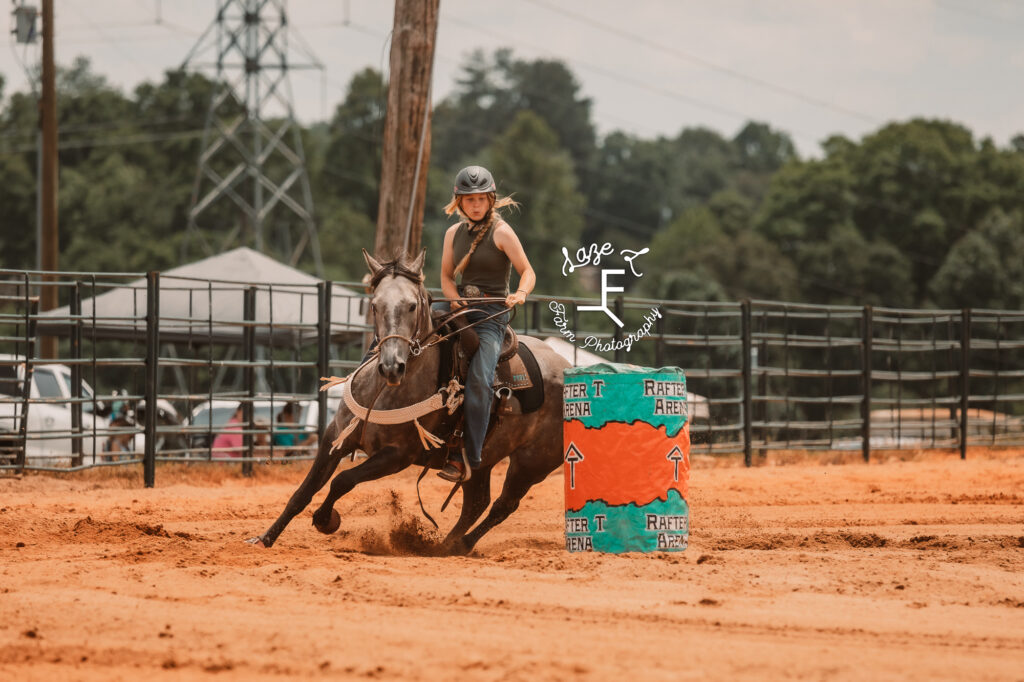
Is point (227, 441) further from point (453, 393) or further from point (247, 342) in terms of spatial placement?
point (453, 393)

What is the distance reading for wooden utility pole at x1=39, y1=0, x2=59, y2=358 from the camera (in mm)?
25906

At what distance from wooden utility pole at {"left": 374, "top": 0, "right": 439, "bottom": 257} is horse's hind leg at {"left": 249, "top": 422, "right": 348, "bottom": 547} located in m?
6.77

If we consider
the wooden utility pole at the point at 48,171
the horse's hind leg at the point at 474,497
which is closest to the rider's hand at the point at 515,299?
the horse's hind leg at the point at 474,497

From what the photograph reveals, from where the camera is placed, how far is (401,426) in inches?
325

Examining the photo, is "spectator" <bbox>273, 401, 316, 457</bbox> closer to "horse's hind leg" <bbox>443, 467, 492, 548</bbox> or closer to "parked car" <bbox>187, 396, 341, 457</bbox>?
"parked car" <bbox>187, 396, 341, 457</bbox>

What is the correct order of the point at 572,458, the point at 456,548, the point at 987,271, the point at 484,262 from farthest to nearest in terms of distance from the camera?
the point at 987,271, the point at 456,548, the point at 484,262, the point at 572,458

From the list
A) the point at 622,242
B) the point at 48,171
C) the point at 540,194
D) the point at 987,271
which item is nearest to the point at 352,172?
the point at 540,194

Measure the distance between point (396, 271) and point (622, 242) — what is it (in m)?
80.7

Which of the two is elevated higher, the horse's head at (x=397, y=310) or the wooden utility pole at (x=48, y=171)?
the wooden utility pole at (x=48, y=171)

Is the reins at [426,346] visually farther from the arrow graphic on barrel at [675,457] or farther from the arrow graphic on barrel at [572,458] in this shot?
the arrow graphic on barrel at [675,457]

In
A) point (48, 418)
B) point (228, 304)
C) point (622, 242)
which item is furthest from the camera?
point (622, 242)

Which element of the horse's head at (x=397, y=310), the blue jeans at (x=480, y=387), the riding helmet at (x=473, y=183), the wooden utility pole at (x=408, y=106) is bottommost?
the blue jeans at (x=480, y=387)

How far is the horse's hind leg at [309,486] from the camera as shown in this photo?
8.19 m

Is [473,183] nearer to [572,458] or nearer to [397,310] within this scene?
[397,310]
